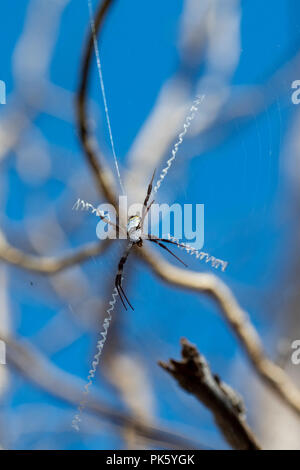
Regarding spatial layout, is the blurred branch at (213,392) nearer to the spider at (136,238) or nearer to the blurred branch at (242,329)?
the blurred branch at (242,329)

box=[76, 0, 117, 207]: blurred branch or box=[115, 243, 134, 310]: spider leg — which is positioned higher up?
box=[76, 0, 117, 207]: blurred branch

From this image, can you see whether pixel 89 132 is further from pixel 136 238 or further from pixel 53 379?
pixel 53 379

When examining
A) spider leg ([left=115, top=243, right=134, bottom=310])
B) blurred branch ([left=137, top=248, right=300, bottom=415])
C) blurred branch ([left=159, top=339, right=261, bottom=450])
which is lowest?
blurred branch ([left=159, top=339, right=261, bottom=450])

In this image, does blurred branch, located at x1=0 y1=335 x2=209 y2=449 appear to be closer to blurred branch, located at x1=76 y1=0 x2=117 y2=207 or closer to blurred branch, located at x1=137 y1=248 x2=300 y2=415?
blurred branch, located at x1=137 y1=248 x2=300 y2=415

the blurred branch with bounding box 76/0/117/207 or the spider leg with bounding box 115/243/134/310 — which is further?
the spider leg with bounding box 115/243/134/310

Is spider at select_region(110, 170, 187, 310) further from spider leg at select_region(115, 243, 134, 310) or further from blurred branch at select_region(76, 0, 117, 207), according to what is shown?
blurred branch at select_region(76, 0, 117, 207)

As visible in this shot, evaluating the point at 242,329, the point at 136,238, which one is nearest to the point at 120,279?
the point at 136,238

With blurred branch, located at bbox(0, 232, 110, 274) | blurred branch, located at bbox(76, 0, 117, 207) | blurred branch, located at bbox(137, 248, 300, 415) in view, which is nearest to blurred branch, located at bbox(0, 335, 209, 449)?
blurred branch, located at bbox(0, 232, 110, 274)

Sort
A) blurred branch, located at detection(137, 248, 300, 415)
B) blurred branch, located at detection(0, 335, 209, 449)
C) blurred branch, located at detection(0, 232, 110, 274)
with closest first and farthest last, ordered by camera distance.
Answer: blurred branch, located at detection(137, 248, 300, 415)
blurred branch, located at detection(0, 232, 110, 274)
blurred branch, located at detection(0, 335, 209, 449)

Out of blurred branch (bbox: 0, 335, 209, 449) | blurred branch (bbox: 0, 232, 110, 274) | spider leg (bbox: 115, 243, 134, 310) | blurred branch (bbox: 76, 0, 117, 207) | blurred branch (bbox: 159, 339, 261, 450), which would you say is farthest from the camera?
blurred branch (bbox: 0, 335, 209, 449)
